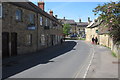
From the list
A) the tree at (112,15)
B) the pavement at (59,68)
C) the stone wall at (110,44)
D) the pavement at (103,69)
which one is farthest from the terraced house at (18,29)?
the tree at (112,15)

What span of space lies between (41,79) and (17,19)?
11266mm

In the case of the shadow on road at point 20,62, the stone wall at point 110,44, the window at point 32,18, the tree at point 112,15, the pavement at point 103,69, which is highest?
the window at point 32,18

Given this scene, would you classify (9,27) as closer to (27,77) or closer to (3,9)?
(3,9)

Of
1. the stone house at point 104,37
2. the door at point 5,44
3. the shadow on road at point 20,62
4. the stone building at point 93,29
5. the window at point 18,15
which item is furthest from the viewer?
the stone building at point 93,29

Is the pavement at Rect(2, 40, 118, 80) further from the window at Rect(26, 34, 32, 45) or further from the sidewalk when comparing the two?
the window at Rect(26, 34, 32, 45)

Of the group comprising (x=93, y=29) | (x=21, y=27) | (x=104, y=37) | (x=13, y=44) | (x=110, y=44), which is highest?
(x=93, y=29)

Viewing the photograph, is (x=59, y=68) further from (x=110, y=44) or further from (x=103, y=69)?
(x=110, y=44)

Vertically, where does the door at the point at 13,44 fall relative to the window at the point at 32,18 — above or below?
below

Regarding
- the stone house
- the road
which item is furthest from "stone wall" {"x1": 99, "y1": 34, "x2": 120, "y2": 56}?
the road

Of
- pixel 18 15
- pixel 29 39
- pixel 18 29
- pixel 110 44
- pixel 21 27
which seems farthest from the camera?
pixel 110 44

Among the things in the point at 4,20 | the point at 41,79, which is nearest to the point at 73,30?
the point at 4,20

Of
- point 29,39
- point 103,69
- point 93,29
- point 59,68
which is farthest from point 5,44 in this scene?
point 93,29

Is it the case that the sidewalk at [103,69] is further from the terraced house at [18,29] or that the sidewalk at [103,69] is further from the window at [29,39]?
the window at [29,39]

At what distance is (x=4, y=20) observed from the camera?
1568 cm
